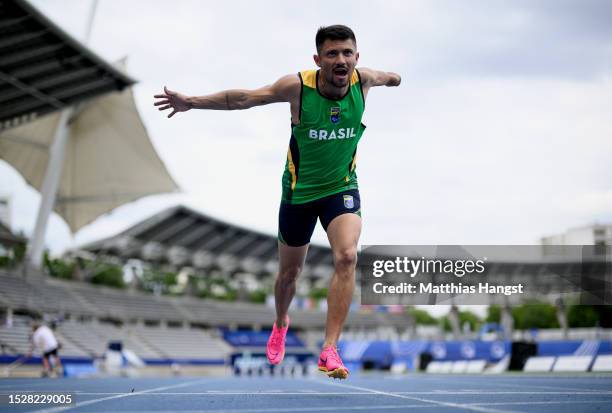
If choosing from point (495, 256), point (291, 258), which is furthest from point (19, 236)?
point (495, 256)

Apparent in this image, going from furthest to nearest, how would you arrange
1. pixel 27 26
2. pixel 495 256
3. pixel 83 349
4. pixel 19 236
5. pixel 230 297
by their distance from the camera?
pixel 230 297 → pixel 495 256 → pixel 19 236 → pixel 83 349 → pixel 27 26

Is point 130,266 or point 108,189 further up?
point 108,189

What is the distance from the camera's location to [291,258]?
527 centimetres

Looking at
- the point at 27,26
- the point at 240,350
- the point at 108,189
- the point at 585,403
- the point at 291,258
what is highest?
the point at 27,26

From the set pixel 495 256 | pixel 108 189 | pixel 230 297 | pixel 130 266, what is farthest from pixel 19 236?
pixel 230 297

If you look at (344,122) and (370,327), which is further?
(370,327)

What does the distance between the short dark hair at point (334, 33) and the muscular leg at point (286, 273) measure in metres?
1.67

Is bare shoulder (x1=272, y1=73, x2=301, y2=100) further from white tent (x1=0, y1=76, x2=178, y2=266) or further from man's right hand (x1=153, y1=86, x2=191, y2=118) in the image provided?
white tent (x1=0, y1=76, x2=178, y2=266)

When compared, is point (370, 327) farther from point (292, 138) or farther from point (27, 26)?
point (292, 138)

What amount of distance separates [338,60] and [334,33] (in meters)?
0.19

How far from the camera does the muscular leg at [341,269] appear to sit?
4.56m

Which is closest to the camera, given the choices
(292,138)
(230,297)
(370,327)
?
(292,138)

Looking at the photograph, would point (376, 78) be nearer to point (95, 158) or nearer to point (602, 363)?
point (602, 363)

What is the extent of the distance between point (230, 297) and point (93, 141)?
56109 mm
